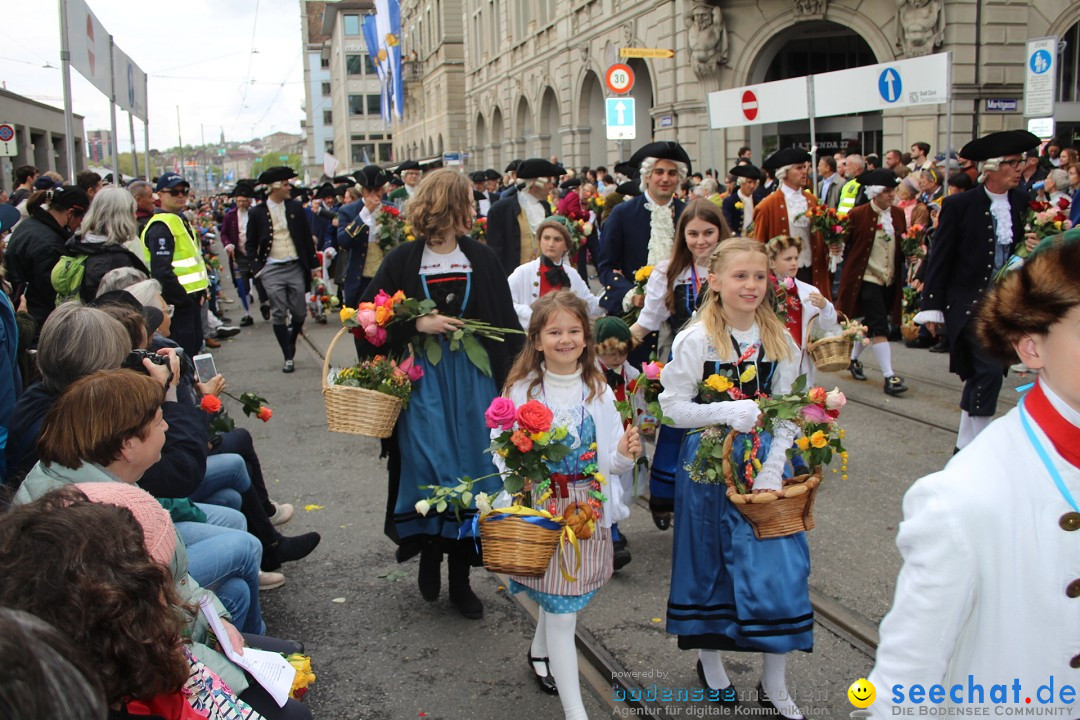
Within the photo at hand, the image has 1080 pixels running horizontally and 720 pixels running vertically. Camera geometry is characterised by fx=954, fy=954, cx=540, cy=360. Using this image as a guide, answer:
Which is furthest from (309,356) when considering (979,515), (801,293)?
(979,515)

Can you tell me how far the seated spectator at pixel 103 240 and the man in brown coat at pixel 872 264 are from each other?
6488 mm

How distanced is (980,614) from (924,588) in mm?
138

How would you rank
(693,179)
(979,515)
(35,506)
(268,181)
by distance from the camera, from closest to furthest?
(979,515) < (35,506) < (268,181) < (693,179)

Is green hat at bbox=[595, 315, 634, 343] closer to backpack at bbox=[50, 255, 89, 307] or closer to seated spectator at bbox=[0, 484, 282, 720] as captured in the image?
seated spectator at bbox=[0, 484, 282, 720]

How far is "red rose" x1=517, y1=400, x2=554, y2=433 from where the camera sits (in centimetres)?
347

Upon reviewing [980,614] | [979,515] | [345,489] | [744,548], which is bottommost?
[345,489]

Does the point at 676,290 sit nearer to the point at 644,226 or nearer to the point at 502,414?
the point at 644,226

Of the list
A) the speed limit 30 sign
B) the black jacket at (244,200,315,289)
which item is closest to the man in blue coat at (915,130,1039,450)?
the black jacket at (244,200,315,289)

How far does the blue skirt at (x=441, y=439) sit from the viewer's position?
15.1ft

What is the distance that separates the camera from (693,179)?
20703 mm

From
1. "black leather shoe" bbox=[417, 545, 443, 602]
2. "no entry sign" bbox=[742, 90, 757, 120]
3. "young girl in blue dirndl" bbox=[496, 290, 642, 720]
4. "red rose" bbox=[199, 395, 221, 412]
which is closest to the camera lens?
"young girl in blue dirndl" bbox=[496, 290, 642, 720]

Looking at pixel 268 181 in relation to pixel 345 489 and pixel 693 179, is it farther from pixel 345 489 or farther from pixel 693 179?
pixel 693 179

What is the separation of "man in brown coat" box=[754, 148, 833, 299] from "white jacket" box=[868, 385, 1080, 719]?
7.19 meters

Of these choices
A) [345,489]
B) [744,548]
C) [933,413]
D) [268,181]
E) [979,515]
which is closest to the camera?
[979,515]
